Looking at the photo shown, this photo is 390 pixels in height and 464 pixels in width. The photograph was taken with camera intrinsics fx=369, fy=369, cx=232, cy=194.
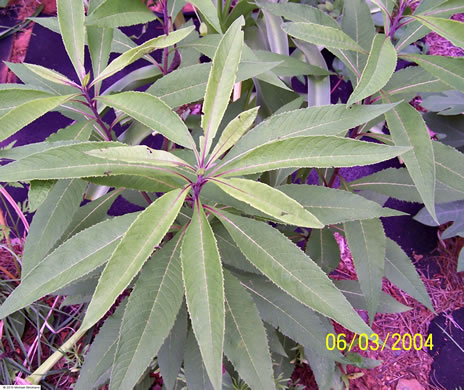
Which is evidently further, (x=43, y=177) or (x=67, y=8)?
(x=67, y=8)

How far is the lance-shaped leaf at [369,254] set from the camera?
0.86 m

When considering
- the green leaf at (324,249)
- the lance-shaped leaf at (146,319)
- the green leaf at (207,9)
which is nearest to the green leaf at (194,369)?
the lance-shaped leaf at (146,319)

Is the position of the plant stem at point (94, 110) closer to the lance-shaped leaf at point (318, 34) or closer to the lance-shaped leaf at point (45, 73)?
the lance-shaped leaf at point (45, 73)

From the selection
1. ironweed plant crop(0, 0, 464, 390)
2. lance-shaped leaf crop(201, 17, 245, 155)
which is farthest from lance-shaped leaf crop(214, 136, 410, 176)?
lance-shaped leaf crop(201, 17, 245, 155)

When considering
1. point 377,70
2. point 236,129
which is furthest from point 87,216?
point 377,70

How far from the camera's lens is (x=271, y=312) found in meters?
0.91

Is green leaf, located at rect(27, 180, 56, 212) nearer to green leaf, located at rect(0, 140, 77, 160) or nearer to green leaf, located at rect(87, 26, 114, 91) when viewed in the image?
green leaf, located at rect(0, 140, 77, 160)

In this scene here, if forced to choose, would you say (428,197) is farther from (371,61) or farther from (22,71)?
(22,71)

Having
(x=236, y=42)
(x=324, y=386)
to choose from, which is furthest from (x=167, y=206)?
(x=324, y=386)

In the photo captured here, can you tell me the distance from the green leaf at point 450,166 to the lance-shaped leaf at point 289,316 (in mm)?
434

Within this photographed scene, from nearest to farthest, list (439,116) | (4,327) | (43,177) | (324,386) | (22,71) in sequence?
(43,177) → (22,71) → (324,386) → (4,327) → (439,116)

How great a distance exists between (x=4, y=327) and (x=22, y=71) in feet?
2.68

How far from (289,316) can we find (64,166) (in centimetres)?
61

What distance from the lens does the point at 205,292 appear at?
56cm
